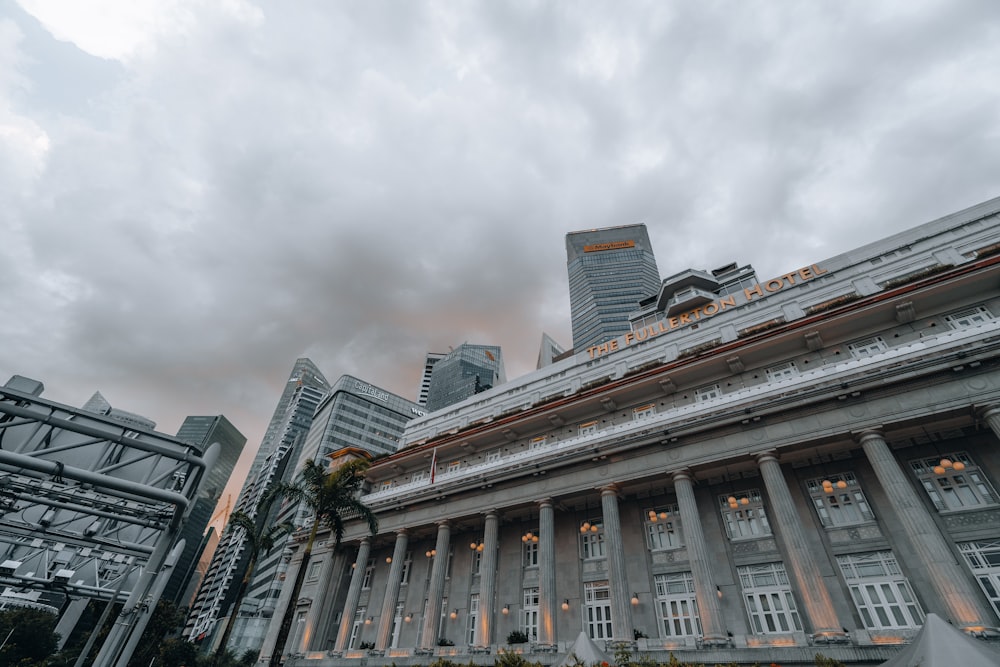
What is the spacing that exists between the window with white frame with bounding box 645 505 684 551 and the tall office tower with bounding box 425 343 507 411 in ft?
468

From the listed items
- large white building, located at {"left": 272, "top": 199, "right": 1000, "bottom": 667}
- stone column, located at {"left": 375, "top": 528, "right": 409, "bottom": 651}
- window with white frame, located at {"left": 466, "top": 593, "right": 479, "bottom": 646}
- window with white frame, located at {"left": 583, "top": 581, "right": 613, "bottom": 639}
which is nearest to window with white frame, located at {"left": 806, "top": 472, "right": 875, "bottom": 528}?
large white building, located at {"left": 272, "top": 199, "right": 1000, "bottom": 667}

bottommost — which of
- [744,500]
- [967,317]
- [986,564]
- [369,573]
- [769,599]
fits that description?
[769,599]

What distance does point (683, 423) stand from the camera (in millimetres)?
24281

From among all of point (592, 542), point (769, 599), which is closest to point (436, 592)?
point (592, 542)

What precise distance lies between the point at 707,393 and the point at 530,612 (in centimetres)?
1712

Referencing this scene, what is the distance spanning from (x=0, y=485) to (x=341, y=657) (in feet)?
74.1

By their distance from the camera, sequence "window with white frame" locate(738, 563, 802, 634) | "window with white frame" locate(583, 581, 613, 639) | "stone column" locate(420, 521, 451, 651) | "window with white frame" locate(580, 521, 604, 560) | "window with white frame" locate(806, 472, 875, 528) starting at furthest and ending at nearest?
"stone column" locate(420, 521, 451, 651), "window with white frame" locate(580, 521, 604, 560), "window with white frame" locate(583, 581, 613, 639), "window with white frame" locate(806, 472, 875, 528), "window with white frame" locate(738, 563, 802, 634)

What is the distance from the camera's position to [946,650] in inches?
430

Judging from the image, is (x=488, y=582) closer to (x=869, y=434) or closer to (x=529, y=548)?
(x=529, y=548)

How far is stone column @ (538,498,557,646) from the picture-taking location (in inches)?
902

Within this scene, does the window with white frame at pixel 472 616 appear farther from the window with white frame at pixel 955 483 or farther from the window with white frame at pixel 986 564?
the window with white frame at pixel 955 483

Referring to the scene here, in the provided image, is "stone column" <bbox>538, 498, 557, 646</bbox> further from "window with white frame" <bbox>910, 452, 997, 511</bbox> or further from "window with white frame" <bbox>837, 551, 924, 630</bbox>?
"window with white frame" <bbox>910, 452, 997, 511</bbox>

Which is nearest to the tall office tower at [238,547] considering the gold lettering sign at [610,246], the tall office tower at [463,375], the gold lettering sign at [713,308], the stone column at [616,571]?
the tall office tower at [463,375]

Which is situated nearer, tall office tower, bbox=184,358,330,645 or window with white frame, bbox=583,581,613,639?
window with white frame, bbox=583,581,613,639
